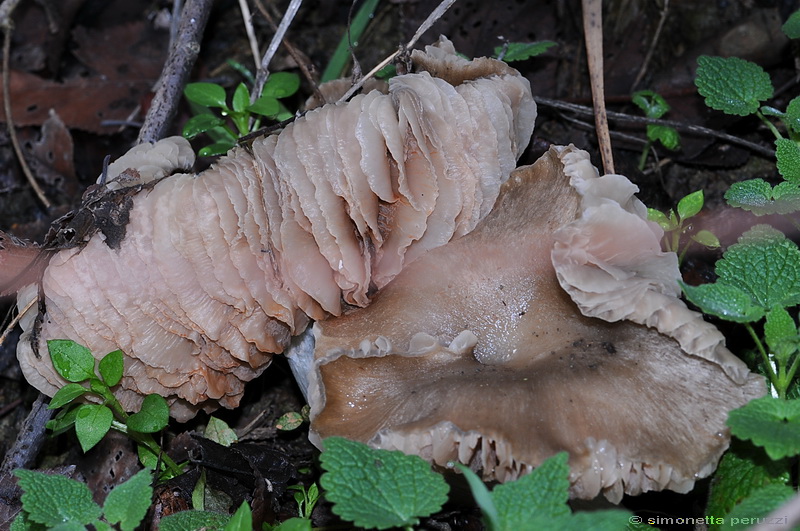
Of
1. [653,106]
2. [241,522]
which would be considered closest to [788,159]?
[653,106]

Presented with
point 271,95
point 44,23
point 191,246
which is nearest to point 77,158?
point 44,23

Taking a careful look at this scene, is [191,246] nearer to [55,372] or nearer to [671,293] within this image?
[55,372]

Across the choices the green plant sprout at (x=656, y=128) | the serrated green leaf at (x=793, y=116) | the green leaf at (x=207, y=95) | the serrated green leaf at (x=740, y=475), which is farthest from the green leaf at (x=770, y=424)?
the green leaf at (x=207, y=95)

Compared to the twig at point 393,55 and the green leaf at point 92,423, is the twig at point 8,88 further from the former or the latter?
the twig at point 393,55

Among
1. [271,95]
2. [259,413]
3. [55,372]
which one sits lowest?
[259,413]

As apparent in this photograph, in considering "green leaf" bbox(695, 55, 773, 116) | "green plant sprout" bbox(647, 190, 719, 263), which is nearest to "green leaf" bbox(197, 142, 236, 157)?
"green plant sprout" bbox(647, 190, 719, 263)
